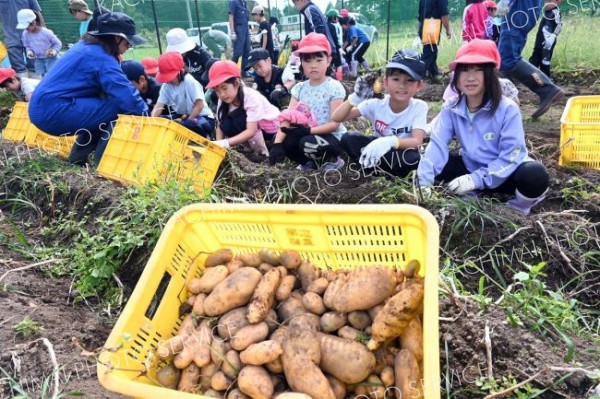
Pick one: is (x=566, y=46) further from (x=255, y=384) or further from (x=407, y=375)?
(x=255, y=384)

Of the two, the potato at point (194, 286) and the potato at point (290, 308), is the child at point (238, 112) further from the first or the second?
the potato at point (290, 308)

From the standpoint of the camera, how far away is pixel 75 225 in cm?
254

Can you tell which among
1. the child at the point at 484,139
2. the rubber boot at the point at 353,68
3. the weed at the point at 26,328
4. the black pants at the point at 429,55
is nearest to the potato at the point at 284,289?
the weed at the point at 26,328

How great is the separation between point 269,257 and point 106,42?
2529 mm

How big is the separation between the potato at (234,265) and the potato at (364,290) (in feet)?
1.14

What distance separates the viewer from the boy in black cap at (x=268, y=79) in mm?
4902

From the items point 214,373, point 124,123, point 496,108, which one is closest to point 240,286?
point 214,373

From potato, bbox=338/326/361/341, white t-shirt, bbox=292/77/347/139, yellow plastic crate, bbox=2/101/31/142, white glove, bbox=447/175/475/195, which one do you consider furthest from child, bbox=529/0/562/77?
yellow plastic crate, bbox=2/101/31/142

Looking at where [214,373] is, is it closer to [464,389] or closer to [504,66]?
[464,389]

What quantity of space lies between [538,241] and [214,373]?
5.12 ft

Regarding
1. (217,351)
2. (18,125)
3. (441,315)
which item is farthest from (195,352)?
(18,125)

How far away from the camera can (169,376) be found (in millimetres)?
1298

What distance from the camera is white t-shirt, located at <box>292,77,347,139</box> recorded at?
10.7ft

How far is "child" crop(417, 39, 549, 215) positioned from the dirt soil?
0.18m
